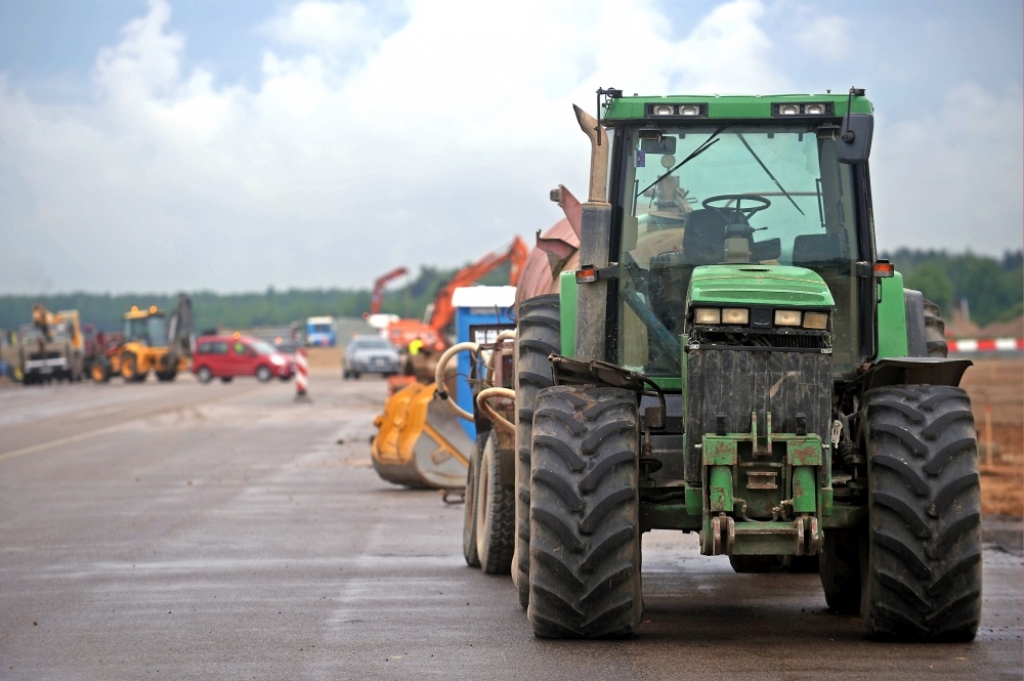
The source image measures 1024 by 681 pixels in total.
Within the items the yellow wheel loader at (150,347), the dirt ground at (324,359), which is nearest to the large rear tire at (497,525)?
the yellow wheel loader at (150,347)

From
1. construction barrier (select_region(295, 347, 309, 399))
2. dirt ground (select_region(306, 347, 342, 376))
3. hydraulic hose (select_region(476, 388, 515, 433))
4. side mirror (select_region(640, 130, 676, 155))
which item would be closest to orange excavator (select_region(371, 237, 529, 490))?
hydraulic hose (select_region(476, 388, 515, 433))

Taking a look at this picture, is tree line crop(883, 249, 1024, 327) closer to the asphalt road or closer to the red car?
the red car

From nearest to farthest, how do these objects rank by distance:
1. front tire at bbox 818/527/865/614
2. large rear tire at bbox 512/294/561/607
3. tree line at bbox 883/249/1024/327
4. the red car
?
large rear tire at bbox 512/294/561/607, front tire at bbox 818/527/865/614, the red car, tree line at bbox 883/249/1024/327

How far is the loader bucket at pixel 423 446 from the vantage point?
17453 millimetres

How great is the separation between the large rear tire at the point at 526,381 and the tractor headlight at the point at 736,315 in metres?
1.32

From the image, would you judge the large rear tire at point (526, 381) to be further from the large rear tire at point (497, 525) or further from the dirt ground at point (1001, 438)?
the dirt ground at point (1001, 438)

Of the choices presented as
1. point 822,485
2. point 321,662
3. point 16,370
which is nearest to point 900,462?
point 822,485

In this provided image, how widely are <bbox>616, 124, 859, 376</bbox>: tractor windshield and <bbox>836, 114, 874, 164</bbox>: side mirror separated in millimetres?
462

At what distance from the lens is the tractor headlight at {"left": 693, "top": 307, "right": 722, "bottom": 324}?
7.74 meters

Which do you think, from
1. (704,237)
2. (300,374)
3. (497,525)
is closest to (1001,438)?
(497,525)

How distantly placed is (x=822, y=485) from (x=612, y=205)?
89.7 inches

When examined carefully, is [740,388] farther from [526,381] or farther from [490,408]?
[490,408]

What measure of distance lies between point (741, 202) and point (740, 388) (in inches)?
62.5

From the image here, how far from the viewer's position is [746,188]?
8.84 metres
